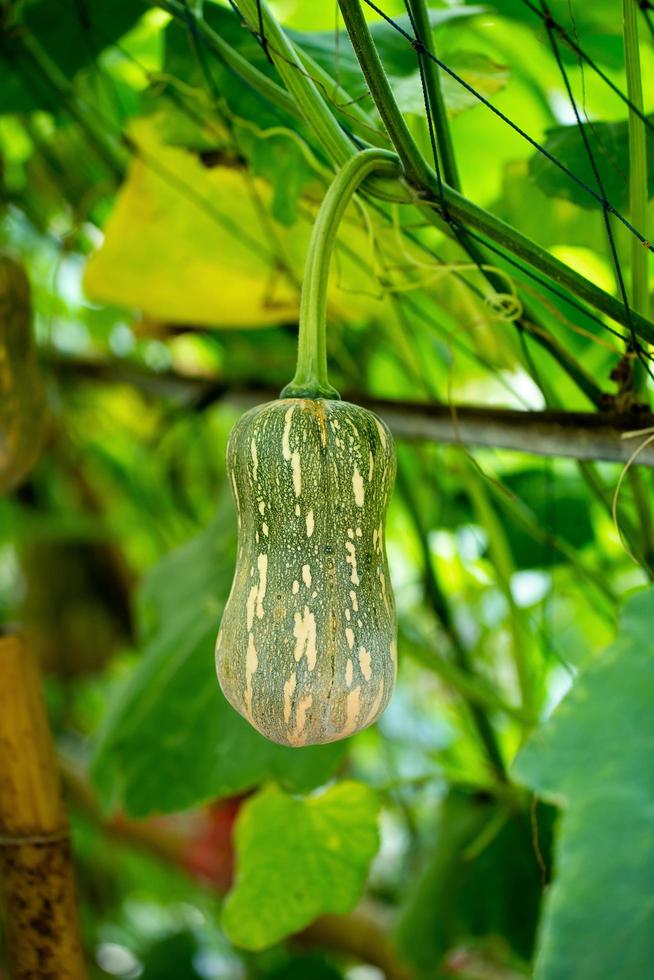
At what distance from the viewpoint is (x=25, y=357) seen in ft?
3.32

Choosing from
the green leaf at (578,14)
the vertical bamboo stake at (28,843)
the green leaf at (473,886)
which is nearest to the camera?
the vertical bamboo stake at (28,843)

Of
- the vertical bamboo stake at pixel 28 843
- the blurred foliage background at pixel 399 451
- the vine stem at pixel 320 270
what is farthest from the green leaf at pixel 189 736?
the vine stem at pixel 320 270

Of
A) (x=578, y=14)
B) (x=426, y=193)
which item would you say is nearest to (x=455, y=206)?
(x=426, y=193)

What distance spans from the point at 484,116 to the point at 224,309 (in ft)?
1.14

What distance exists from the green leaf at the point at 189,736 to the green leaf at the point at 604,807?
472mm

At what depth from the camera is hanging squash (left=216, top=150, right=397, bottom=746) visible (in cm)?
50

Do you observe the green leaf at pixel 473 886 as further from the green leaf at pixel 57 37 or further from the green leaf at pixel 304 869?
the green leaf at pixel 57 37

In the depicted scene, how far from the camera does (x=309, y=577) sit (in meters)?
0.52

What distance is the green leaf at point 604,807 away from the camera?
355 millimetres

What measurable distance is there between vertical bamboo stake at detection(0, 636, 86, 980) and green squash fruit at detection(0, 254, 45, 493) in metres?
0.28

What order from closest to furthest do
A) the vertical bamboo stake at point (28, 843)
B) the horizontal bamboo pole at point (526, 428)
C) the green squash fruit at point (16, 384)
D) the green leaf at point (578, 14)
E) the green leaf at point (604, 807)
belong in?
1. the green leaf at point (604, 807)
2. the horizontal bamboo pole at point (526, 428)
3. the vertical bamboo stake at point (28, 843)
4. the green leaf at point (578, 14)
5. the green squash fruit at point (16, 384)

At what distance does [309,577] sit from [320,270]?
0.16 metres

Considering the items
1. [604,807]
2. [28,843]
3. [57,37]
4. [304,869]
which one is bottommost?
[304,869]

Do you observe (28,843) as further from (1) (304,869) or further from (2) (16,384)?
(2) (16,384)
